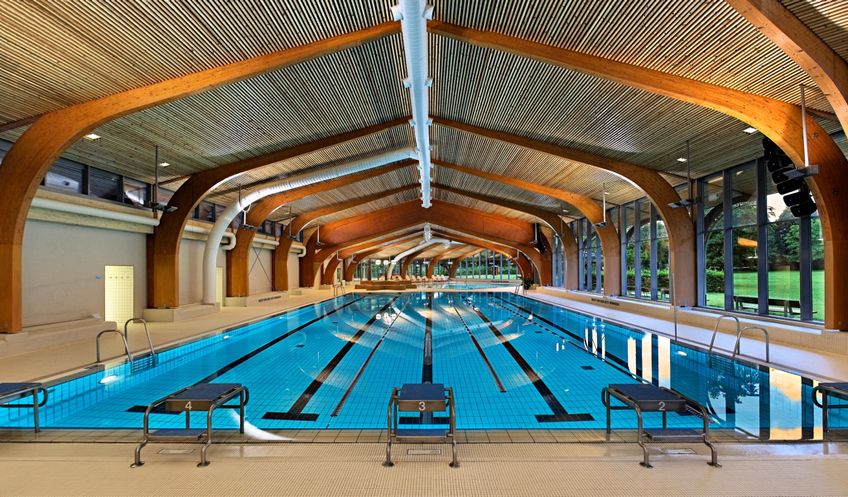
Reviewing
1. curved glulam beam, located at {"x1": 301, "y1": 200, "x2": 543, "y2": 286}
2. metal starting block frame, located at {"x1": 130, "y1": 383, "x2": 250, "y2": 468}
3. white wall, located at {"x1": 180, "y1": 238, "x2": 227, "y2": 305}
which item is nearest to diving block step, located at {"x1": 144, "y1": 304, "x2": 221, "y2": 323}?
white wall, located at {"x1": 180, "y1": 238, "x2": 227, "y2": 305}

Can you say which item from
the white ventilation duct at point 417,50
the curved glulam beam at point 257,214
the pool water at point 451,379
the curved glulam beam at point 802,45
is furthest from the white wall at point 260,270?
the curved glulam beam at point 802,45

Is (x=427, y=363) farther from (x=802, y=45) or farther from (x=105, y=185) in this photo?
(x=105, y=185)

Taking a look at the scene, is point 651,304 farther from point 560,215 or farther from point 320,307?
point 320,307

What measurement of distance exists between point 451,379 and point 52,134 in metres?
6.56

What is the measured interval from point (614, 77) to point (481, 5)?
1961 millimetres

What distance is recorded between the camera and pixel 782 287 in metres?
8.23

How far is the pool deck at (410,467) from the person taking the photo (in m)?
2.40

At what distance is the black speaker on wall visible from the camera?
6133 millimetres

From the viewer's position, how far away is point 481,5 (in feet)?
17.1

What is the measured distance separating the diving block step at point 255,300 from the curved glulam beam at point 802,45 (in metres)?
14.0

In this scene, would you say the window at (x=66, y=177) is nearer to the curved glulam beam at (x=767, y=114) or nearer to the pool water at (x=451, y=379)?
the pool water at (x=451, y=379)

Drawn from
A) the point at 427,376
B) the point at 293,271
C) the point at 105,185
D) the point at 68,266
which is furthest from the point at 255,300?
the point at 427,376

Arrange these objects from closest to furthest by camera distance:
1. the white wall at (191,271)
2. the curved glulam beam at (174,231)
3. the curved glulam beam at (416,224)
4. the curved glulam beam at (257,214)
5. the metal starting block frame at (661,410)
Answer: the metal starting block frame at (661,410) < the curved glulam beam at (174,231) < the white wall at (191,271) < the curved glulam beam at (257,214) < the curved glulam beam at (416,224)

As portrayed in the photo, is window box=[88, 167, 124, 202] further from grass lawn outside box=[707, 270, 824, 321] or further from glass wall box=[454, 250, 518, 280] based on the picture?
glass wall box=[454, 250, 518, 280]
